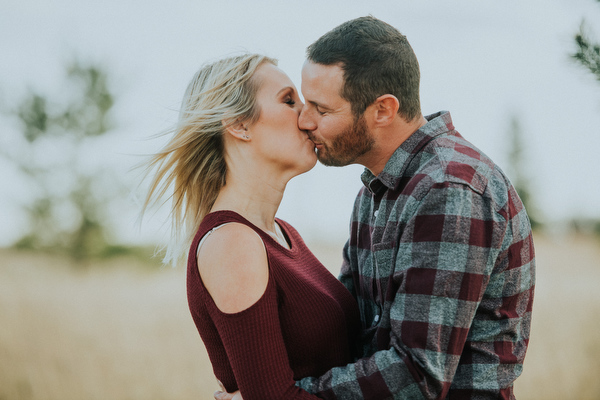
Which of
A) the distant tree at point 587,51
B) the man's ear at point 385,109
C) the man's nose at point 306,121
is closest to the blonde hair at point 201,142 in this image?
the man's nose at point 306,121

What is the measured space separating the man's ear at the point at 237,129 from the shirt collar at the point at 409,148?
55 centimetres

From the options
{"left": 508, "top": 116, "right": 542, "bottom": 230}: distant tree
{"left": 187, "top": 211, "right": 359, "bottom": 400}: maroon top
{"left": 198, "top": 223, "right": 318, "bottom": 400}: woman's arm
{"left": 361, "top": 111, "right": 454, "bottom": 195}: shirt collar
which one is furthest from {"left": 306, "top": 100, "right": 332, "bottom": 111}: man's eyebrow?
{"left": 508, "top": 116, "right": 542, "bottom": 230}: distant tree

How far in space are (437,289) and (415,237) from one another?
17 cm

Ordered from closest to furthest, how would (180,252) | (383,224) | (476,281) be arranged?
(476,281) < (383,224) < (180,252)

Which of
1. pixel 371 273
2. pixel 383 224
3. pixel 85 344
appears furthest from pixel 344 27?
pixel 85 344

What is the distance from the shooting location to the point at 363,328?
7.07 feet

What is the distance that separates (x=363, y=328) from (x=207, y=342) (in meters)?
0.61

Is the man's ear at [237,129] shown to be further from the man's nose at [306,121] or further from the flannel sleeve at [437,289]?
the flannel sleeve at [437,289]

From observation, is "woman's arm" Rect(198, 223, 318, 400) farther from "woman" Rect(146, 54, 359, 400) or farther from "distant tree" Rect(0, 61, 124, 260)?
"distant tree" Rect(0, 61, 124, 260)

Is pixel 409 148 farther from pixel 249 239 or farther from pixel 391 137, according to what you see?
pixel 249 239

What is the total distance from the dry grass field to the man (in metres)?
3.89

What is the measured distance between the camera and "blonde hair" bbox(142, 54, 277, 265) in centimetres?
213

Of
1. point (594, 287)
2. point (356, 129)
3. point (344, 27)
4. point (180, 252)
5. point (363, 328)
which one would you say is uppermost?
point (344, 27)

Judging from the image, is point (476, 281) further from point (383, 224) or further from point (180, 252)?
point (180, 252)
